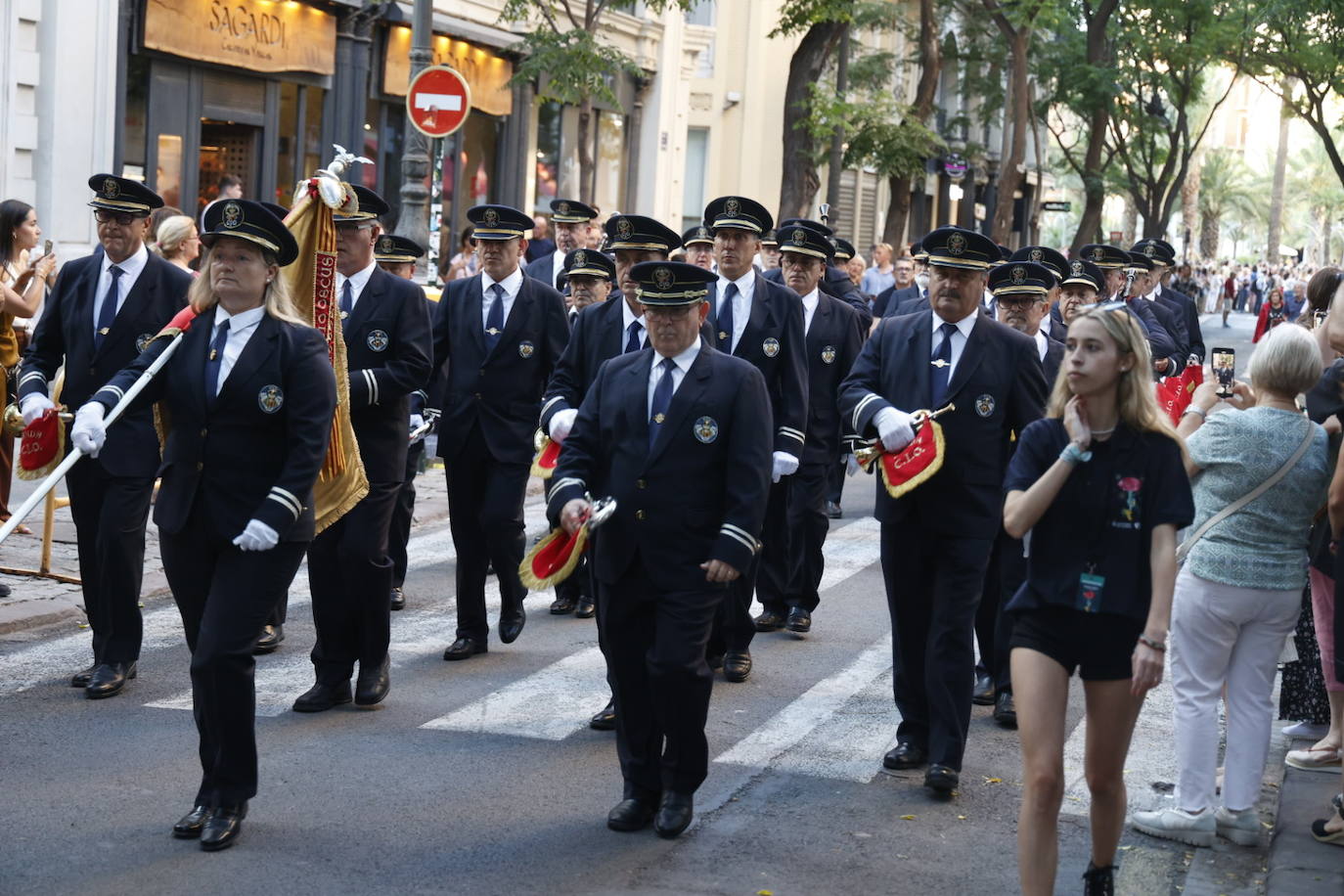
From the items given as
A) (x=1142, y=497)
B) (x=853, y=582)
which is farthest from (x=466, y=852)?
(x=853, y=582)

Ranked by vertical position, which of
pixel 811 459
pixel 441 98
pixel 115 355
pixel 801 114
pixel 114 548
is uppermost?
pixel 801 114

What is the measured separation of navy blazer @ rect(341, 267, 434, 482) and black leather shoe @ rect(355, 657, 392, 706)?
0.87m

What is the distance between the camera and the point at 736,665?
29.1 feet

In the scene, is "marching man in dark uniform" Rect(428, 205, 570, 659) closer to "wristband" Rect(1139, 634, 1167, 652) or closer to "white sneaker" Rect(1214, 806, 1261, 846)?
"white sneaker" Rect(1214, 806, 1261, 846)

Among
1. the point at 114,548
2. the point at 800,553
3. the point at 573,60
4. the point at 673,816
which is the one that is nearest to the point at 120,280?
the point at 114,548

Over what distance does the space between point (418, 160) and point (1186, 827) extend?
39.2 feet

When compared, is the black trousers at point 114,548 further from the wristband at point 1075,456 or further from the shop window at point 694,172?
the shop window at point 694,172

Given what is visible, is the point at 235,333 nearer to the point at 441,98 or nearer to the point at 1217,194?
the point at 441,98

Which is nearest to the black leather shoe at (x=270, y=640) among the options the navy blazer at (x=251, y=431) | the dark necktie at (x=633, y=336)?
the dark necktie at (x=633, y=336)

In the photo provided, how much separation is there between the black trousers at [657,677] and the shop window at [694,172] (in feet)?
123

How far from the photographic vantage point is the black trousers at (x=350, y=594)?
805cm

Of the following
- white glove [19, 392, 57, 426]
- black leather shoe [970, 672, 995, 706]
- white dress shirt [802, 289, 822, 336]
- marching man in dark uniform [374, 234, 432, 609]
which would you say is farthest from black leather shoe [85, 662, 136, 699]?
white dress shirt [802, 289, 822, 336]

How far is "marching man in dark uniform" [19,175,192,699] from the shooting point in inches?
320

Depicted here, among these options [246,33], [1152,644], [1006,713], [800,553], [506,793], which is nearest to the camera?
[1152,644]
